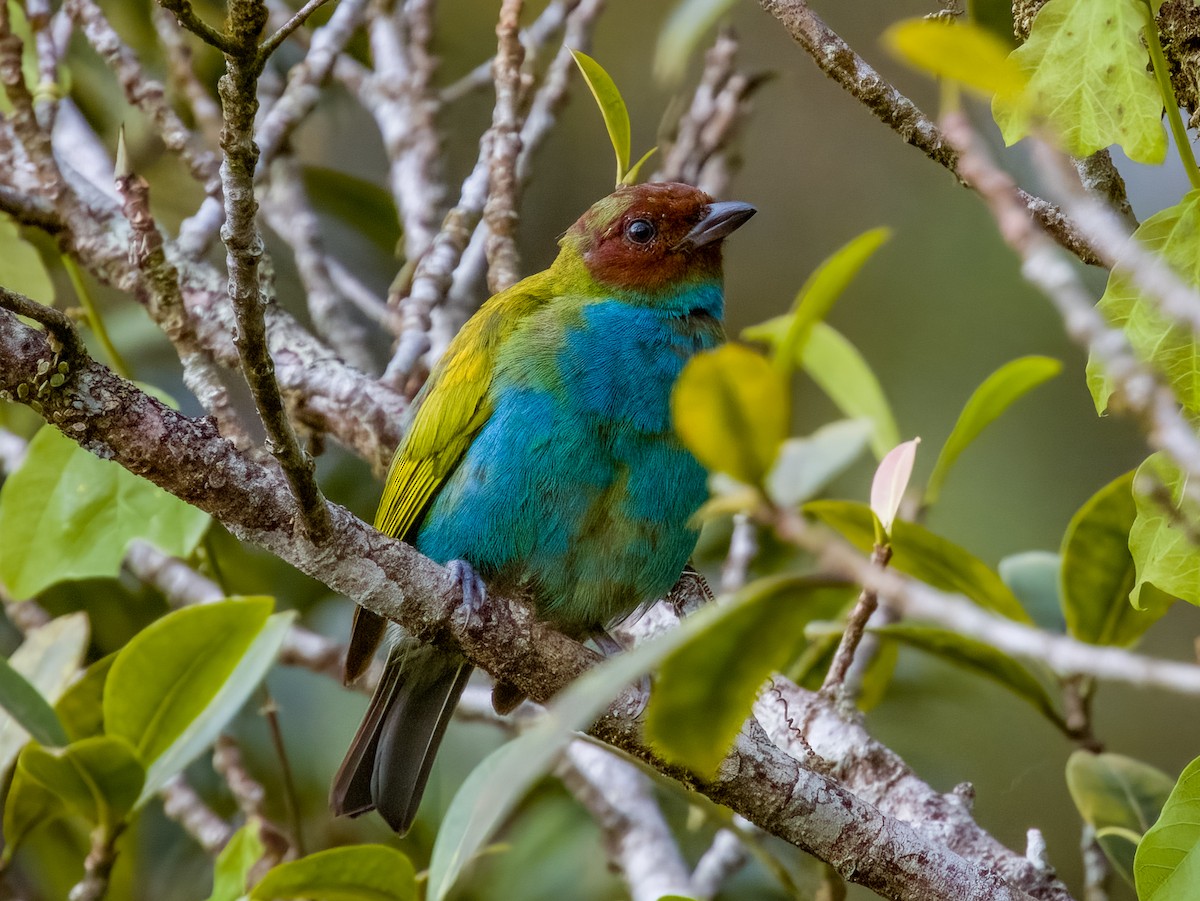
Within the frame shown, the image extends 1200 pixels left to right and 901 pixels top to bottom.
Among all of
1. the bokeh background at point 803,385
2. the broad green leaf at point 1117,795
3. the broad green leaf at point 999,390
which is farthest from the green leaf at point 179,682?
the broad green leaf at point 1117,795

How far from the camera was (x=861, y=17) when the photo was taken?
698 cm

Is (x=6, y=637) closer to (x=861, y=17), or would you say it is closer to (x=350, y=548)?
(x=350, y=548)

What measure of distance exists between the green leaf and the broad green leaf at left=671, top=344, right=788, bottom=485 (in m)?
1.73

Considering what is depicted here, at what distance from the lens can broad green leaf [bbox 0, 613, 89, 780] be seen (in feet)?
10.1

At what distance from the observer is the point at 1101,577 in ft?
9.85

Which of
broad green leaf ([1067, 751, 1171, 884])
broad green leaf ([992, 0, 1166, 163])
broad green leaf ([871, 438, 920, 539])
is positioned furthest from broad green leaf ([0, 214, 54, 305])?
broad green leaf ([1067, 751, 1171, 884])

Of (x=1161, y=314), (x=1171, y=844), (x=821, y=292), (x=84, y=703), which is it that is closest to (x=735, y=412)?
(x=821, y=292)

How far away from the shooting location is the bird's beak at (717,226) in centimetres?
352

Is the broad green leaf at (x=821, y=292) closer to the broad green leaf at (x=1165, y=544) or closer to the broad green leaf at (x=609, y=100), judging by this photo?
the broad green leaf at (x=1165, y=544)

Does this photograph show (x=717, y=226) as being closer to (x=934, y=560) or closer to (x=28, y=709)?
(x=934, y=560)

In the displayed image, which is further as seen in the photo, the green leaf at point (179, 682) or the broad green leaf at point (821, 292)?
the green leaf at point (179, 682)

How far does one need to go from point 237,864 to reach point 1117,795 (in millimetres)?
1937

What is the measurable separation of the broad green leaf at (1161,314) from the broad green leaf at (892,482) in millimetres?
641

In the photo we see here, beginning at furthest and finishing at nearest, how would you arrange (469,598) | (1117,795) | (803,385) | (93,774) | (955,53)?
(803,385) < (1117,795) < (93,774) < (469,598) < (955,53)
